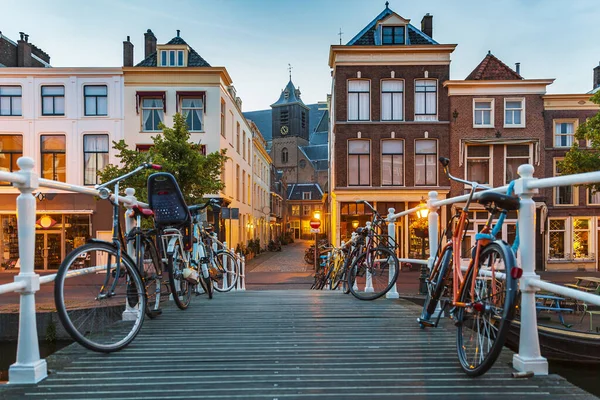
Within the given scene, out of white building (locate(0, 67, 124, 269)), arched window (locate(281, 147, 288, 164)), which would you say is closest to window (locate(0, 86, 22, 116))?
white building (locate(0, 67, 124, 269))

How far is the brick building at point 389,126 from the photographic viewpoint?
19.3 metres

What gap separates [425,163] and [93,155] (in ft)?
48.3

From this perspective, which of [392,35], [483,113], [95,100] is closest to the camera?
[95,100]

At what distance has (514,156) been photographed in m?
19.2

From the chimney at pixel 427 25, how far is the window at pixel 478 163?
249 inches

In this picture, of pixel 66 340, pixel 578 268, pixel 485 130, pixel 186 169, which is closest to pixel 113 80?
pixel 186 169

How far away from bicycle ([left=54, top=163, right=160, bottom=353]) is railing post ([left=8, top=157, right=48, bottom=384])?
0.17 meters

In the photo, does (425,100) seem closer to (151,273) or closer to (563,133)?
(563,133)

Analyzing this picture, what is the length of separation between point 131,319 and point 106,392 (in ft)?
5.31

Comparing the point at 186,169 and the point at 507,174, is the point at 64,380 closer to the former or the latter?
the point at 186,169

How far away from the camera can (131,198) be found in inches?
168

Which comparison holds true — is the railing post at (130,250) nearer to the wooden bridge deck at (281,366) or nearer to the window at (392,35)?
the wooden bridge deck at (281,366)

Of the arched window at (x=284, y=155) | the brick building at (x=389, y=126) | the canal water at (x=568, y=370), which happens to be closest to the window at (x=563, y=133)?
the brick building at (x=389, y=126)

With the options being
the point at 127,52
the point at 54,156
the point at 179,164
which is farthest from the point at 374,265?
the point at 127,52
